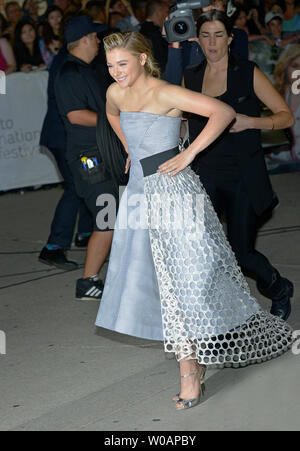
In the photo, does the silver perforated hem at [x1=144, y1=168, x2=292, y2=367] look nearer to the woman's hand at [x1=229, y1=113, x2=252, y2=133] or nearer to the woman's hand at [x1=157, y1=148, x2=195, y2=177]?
the woman's hand at [x1=157, y1=148, x2=195, y2=177]

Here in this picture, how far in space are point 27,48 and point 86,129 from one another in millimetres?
5064

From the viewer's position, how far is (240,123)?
15.8ft

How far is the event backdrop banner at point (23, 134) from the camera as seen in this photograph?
1055 centimetres

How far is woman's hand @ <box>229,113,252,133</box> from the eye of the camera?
15.8 ft

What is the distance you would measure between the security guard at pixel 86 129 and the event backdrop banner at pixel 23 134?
4.22 m

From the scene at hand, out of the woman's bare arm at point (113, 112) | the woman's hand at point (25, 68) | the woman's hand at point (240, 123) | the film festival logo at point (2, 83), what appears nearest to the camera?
the woman's bare arm at point (113, 112)

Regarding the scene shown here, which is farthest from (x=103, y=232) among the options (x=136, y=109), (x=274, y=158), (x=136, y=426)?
(x=274, y=158)

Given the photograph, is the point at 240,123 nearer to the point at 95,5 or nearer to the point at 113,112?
the point at 113,112

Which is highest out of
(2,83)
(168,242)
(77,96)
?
(77,96)

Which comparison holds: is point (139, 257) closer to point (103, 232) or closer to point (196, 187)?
point (196, 187)

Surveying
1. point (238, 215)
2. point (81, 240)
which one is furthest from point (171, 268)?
point (81, 240)

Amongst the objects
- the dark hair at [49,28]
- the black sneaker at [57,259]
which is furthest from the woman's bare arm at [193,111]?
the dark hair at [49,28]

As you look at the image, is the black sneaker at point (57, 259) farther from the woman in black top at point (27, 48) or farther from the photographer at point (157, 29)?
the woman in black top at point (27, 48)

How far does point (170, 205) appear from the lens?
164 inches
